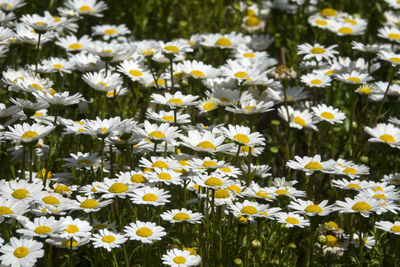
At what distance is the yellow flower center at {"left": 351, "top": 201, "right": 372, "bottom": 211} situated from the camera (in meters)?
3.04

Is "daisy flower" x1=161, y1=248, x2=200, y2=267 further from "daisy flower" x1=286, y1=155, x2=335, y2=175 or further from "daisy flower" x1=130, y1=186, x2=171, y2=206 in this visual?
"daisy flower" x1=286, y1=155, x2=335, y2=175

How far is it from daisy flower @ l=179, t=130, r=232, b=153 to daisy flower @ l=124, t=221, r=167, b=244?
56cm

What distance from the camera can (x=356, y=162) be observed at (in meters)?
4.05

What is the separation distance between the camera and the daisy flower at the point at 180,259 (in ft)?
8.98

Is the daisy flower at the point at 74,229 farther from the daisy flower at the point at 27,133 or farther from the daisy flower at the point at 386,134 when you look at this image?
the daisy flower at the point at 386,134

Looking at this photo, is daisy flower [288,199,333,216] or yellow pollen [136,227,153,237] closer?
yellow pollen [136,227,153,237]

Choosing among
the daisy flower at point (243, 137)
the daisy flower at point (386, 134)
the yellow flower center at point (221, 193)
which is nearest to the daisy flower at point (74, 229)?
the yellow flower center at point (221, 193)

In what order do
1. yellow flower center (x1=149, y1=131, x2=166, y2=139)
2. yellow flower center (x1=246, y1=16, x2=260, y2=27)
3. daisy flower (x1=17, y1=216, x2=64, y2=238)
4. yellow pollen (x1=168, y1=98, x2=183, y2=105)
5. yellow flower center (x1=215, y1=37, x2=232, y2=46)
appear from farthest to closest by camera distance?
yellow flower center (x1=246, y1=16, x2=260, y2=27) < yellow flower center (x1=215, y1=37, x2=232, y2=46) < yellow pollen (x1=168, y1=98, x2=183, y2=105) < yellow flower center (x1=149, y1=131, x2=166, y2=139) < daisy flower (x1=17, y1=216, x2=64, y2=238)

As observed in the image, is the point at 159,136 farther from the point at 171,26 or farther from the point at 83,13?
the point at 171,26

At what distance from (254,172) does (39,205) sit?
1241mm

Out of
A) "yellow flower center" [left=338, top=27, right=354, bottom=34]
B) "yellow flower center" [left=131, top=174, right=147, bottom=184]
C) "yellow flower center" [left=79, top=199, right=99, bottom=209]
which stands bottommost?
"yellow flower center" [left=79, top=199, right=99, bottom=209]

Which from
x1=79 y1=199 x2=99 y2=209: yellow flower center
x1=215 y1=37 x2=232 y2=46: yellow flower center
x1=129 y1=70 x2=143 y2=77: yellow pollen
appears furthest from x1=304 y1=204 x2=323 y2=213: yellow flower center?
x1=215 y1=37 x2=232 y2=46: yellow flower center

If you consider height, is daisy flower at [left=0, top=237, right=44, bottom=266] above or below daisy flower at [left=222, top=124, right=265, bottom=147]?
below

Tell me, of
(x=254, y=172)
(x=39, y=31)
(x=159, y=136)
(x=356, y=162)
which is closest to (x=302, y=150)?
(x=356, y=162)
